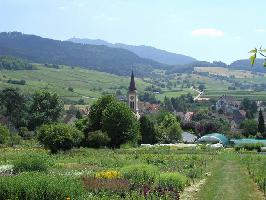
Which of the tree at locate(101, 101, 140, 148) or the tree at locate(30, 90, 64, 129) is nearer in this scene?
the tree at locate(101, 101, 140, 148)

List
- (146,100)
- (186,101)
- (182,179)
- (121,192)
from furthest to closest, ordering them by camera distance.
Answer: (146,100), (186,101), (182,179), (121,192)

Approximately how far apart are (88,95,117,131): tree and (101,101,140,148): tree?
2.74 m

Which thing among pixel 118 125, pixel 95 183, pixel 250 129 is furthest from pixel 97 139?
pixel 250 129

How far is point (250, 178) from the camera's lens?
26859 millimetres

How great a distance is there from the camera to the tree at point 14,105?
90125mm

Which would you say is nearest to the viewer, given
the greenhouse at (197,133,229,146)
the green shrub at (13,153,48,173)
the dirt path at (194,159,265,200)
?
the dirt path at (194,159,265,200)

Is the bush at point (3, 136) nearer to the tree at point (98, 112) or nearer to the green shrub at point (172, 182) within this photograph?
the tree at point (98, 112)

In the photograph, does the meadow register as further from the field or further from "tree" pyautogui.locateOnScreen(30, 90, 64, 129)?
"tree" pyautogui.locateOnScreen(30, 90, 64, 129)

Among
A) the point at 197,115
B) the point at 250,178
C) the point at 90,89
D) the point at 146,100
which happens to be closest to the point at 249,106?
the point at 197,115

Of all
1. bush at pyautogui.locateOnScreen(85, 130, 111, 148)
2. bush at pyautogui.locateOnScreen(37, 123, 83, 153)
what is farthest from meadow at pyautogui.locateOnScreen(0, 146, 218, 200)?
bush at pyautogui.locateOnScreen(85, 130, 111, 148)

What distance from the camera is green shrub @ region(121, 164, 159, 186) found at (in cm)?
2252

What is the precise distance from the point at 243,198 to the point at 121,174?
21.6 ft

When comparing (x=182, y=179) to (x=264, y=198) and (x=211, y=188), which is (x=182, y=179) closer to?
(x=211, y=188)

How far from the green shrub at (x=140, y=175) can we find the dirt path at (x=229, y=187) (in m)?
2.34
